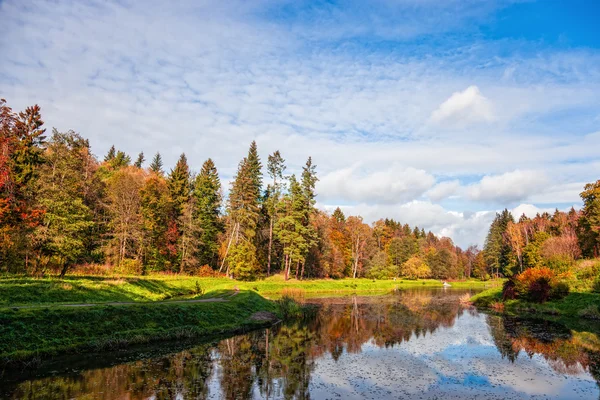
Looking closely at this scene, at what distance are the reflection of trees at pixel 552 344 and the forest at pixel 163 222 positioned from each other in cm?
2042

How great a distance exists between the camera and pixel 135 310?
21.9 metres

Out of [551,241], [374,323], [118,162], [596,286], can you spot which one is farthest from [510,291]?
[118,162]

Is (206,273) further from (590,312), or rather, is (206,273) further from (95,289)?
(590,312)

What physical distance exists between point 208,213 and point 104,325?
151ft

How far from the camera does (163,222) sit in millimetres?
57312

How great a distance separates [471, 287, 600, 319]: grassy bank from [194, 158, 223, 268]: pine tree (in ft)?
144

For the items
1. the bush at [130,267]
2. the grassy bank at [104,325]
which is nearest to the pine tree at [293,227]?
the bush at [130,267]

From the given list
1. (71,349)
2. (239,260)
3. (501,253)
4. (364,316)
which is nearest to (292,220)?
(239,260)

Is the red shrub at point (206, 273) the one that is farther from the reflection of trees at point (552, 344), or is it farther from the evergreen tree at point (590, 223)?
the evergreen tree at point (590, 223)

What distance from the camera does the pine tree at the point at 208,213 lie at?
6284 centimetres

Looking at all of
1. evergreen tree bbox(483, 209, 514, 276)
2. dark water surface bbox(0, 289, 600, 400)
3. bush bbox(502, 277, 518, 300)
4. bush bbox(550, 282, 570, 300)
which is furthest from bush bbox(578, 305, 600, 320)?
evergreen tree bbox(483, 209, 514, 276)

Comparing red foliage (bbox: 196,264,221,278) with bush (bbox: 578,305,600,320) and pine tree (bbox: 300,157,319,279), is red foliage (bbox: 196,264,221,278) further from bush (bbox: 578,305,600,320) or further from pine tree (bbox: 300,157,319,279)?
bush (bbox: 578,305,600,320)

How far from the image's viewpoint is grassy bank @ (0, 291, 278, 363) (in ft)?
51.9

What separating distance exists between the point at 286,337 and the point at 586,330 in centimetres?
2233
